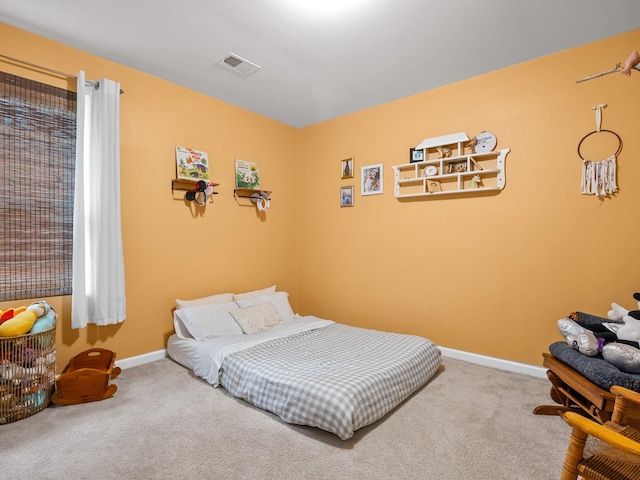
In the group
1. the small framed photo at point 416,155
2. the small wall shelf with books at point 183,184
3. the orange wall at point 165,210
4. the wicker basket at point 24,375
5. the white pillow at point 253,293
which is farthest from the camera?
the white pillow at point 253,293

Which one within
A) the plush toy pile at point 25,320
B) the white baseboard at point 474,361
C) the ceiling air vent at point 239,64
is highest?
the ceiling air vent at point 239,64

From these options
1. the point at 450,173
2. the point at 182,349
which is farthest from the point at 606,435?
the point at 182,349

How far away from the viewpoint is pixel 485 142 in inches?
120

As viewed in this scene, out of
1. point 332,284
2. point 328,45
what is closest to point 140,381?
point 332,284

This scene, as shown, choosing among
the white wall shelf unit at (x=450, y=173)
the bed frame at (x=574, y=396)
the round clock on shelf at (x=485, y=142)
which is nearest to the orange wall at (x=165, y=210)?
the white wall shelf unit at (x=450, y=173)

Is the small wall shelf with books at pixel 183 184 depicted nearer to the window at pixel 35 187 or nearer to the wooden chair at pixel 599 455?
the window at pixel 35 187

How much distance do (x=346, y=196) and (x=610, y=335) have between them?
2682mm

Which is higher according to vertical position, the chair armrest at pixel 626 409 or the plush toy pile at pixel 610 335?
the plush toy pile at pixel 610 335

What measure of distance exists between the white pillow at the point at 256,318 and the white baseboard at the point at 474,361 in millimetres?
805

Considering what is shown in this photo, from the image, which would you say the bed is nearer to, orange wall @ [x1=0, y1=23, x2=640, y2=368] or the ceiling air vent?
orange wall @ [x1=0, y1=23, x2=640, y2=368]

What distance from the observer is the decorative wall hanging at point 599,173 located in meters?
2.47

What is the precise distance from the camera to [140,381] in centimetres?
269

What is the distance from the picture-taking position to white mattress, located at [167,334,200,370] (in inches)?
113

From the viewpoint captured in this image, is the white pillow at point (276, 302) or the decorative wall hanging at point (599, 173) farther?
the white pillow at point (276, 302)
